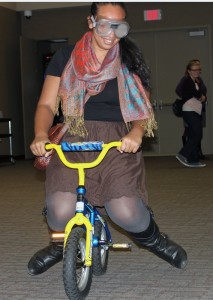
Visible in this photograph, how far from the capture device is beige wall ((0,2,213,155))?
14531 mm

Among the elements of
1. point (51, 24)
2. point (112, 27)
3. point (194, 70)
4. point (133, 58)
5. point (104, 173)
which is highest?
point (51, 24)

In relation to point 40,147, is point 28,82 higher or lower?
higher

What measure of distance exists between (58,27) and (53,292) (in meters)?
12.4

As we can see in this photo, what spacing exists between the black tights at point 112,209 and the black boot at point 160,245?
0.40 feet

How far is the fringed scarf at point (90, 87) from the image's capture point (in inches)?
133

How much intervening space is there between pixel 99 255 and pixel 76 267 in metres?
0.57

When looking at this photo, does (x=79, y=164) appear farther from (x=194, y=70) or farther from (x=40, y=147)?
(x=194, y=70)

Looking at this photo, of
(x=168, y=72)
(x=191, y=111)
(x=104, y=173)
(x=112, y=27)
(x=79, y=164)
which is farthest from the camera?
(x=168, y=72)

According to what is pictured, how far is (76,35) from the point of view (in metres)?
15.3

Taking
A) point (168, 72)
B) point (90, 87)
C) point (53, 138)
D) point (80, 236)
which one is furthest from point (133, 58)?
point (168, 72)

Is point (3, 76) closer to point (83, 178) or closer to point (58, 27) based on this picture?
point (58, 27)

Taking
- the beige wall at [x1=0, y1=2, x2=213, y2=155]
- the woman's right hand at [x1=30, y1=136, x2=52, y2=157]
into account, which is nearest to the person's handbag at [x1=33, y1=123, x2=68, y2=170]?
the woman's right hand at [x1=30, y1=136, x2=52, y2=157]

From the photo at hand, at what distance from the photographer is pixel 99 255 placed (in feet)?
12.0

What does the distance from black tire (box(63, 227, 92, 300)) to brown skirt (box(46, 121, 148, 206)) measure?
0.30 metres
